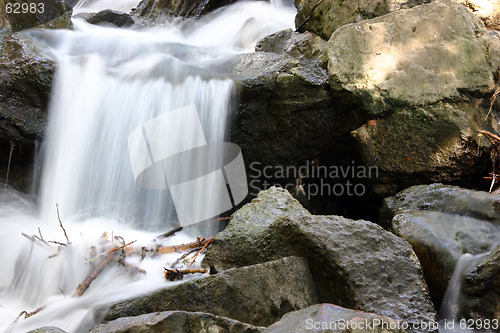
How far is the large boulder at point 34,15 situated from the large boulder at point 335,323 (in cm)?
484

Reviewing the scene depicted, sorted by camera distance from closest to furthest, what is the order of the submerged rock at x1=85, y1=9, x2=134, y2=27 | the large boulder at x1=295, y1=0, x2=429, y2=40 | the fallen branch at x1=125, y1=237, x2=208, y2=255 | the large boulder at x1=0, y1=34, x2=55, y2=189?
the fallen branch at x1=125, y1=237, x2=208, y2=255 → the large boulder at x1=0, y1=34, x2=55, y2=189 → the large boulder at x1=295, y1=0, x2=429, y2=40 → the submerged rock at x1=85, y1=9, x2=134, y2=27

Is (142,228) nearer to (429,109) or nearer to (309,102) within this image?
(309,102)

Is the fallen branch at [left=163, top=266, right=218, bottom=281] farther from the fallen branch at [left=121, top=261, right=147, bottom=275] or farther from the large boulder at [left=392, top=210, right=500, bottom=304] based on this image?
the large boulder at [left=392, top=210, right=500, bottom=304]

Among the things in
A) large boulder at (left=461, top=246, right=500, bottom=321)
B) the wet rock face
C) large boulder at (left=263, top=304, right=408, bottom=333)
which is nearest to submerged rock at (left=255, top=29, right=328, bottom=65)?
the wet rock face

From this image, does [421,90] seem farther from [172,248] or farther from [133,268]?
[133,268]

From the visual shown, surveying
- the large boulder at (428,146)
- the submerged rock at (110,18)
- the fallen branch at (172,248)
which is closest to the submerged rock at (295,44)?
the large boulder at (428,146)

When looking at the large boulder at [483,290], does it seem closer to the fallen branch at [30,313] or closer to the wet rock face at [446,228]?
the wet rock face at [446,228]

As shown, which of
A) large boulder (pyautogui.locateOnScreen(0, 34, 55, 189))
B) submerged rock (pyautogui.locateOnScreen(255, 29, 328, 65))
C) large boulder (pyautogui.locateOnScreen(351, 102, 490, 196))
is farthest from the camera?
submerged rock (pyautogui.locateOnScreen(255, 29, 328, 65))

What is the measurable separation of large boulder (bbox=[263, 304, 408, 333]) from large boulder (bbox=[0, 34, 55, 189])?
3.48m

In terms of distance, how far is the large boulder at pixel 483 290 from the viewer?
2.33m

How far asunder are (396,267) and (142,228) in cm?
239

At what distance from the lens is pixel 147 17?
27.1ft

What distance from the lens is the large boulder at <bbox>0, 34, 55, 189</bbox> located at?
3.93m

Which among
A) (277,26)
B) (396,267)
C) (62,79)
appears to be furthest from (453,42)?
(62,79)
